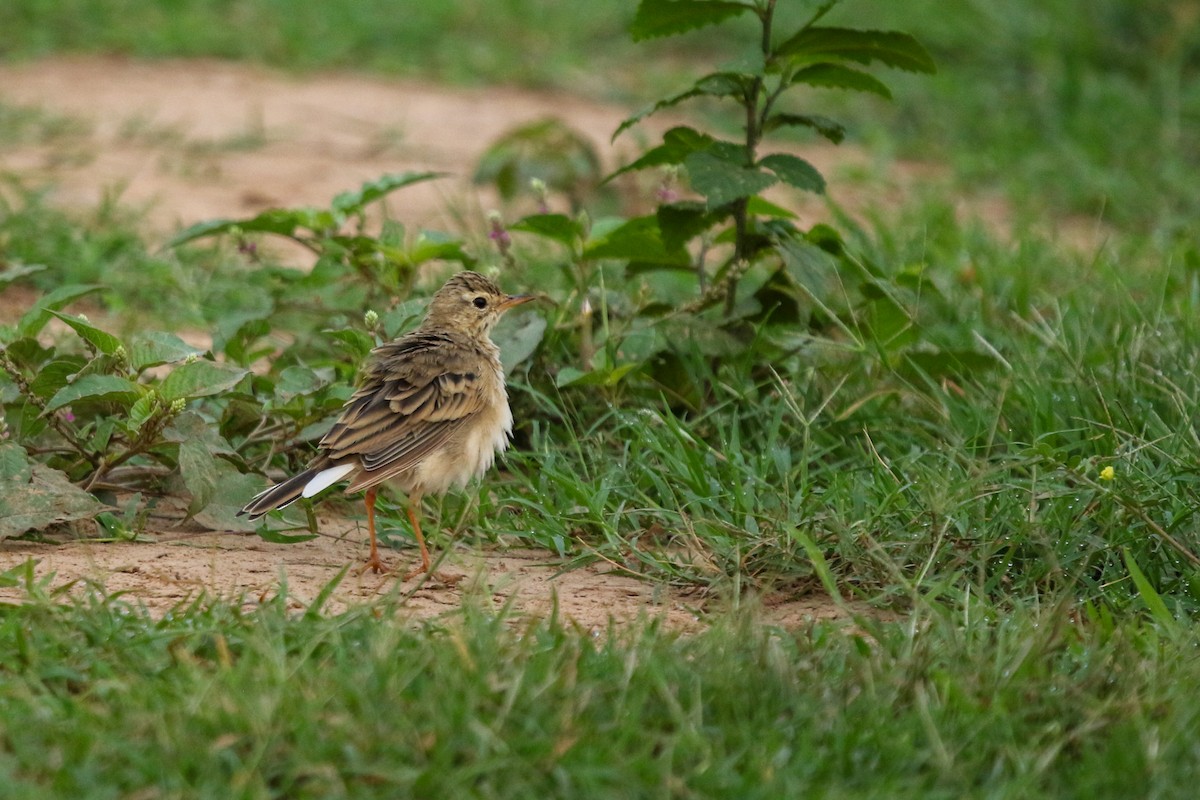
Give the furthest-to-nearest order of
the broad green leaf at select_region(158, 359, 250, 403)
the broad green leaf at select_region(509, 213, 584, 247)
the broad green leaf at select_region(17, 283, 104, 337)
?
1. the broad green leaf at select_region(509, 213, 584, 247)
2. the broad green leaf at select_region(17, 283, 104, 337)
3. the broad green leaf at select_region(158, 359, 250, 403)

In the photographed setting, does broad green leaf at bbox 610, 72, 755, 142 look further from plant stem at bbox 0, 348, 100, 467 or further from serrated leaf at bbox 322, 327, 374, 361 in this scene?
plant stem at bbox 0, 348, 100, 467

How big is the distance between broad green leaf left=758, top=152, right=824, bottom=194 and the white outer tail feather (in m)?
1.84

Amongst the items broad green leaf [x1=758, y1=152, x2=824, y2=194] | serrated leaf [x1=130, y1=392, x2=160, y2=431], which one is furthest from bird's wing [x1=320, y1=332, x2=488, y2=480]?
broad green leaf [x1=758, y1=152, x2=824, y2=194]

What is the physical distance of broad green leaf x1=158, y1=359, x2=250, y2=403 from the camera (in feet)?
A: 16.1

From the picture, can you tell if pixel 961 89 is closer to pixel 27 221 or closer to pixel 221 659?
pixel 27 221

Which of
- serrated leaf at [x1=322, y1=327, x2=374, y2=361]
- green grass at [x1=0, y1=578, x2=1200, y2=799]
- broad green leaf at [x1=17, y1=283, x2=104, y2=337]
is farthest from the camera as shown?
serrated leaf at [x1=322, y1=327, x2=374, y2=361]

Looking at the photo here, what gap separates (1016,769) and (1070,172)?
7225 mm

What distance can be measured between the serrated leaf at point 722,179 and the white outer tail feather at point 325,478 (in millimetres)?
1520

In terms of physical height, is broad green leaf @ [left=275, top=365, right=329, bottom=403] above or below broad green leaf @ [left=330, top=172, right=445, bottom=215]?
below

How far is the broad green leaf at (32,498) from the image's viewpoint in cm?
473

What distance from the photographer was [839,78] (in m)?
5.68

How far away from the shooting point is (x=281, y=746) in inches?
132

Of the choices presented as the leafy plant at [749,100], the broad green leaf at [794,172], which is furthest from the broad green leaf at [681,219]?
the broad green leaf at [794,172]

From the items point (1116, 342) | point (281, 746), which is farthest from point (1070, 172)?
point (281, 746)
